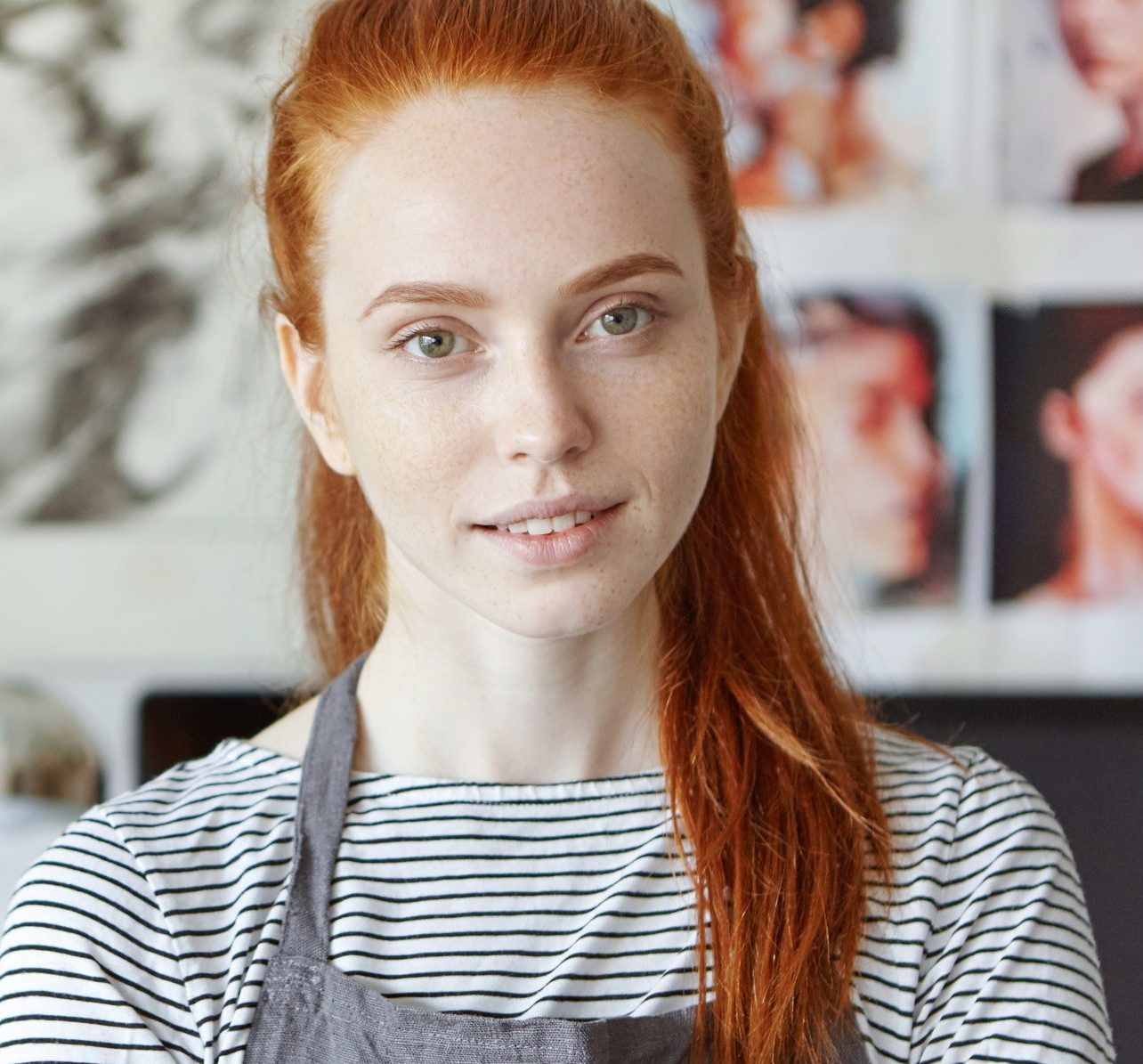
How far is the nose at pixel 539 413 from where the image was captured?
33.5 inches

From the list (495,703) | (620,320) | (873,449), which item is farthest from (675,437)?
(873,449)

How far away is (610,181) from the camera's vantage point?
2.92ft

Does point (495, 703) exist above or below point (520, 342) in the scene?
below

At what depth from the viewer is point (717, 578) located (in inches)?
43.4

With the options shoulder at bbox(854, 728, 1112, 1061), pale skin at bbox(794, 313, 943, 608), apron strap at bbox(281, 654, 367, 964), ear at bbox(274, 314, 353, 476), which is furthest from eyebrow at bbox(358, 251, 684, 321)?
pale skin at bbox(794, 313, 943, 608)

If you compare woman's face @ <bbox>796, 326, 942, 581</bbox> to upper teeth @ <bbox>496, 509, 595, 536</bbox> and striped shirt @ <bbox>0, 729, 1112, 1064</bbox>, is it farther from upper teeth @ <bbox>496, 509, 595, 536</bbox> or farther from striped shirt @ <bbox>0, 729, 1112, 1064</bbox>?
upper teeth @ <bbox>496, 509, 595, 536</bbox>

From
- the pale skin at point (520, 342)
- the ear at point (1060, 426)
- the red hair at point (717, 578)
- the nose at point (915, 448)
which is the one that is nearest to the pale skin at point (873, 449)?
the nose at point (915, 448)

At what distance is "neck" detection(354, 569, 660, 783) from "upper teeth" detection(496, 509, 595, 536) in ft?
0.36

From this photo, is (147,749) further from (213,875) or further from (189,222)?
(213,875)

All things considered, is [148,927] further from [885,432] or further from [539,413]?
[885,432]

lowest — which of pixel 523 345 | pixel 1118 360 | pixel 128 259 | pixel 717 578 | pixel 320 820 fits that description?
pixel 320 820

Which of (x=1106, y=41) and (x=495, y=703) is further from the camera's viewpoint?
(x=1106, y=41)

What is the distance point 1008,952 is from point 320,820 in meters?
0.45

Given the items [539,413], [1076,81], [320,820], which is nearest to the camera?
[539,413]
